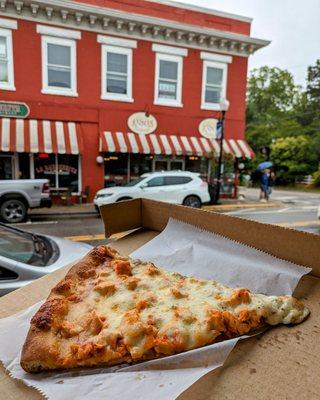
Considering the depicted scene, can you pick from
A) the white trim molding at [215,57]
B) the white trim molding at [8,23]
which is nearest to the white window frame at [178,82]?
the white trim molding at [215,57]

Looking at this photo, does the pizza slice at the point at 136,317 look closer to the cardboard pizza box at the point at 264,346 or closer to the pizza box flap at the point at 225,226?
the cardboard pizza box at the point at 264,346

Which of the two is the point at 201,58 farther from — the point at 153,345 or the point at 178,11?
the point at 153,345

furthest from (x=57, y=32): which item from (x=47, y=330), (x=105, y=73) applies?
(x=47, y=330)

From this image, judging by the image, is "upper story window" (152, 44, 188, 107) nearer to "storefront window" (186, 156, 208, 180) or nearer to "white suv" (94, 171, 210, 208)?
"storefront window" (186, 156, 208, 180)

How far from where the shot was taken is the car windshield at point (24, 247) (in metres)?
3.50

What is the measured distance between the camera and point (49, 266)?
11.4ft

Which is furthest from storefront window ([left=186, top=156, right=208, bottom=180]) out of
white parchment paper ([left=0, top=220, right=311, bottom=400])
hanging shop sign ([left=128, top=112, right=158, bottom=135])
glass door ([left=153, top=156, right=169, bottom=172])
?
white parchment paper ([left=0, top=220, right=311, bottom=400])

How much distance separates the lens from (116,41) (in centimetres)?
1345

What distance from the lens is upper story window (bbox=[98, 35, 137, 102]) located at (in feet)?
44.1

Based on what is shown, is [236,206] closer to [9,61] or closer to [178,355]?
[9,61]

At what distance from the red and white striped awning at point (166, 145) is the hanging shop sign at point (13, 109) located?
314 cm

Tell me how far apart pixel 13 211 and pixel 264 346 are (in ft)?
32.8

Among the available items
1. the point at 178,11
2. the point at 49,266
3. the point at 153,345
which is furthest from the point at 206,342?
the point at 178,11

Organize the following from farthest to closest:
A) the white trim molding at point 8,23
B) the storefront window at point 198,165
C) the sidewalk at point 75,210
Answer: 1. the storefront window at point 198,165
2. the white trim molding at point 8,23
3. the sidewalk at point 75,210
